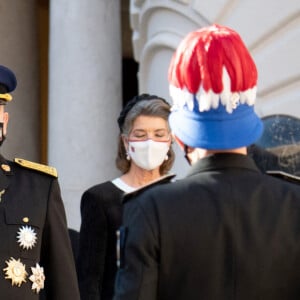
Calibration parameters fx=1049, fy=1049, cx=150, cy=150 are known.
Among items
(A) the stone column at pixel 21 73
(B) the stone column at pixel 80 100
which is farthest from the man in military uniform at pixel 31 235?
(A) the stone column at pixel 21 73

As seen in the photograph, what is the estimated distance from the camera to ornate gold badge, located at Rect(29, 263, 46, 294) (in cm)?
393

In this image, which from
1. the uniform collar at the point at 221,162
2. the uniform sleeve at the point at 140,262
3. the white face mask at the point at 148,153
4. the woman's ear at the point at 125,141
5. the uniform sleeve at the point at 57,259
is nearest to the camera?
the uniform sleeve at the point at 140,262

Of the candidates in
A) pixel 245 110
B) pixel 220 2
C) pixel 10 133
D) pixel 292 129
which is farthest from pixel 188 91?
pixel 10 133

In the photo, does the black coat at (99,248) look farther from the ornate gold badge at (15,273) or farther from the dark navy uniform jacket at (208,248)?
the dark navy uniform jacket at (208,248)

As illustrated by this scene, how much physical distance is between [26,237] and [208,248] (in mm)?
1389

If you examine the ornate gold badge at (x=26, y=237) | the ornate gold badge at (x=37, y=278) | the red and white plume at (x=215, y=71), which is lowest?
the ornate gold badge at (x=37, y=278)

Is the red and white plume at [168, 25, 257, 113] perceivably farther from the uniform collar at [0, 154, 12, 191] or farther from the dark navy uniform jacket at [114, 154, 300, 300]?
the uniform collar at [0, 154, 12, 191]

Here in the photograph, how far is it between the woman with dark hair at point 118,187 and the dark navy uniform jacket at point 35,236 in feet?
2.15

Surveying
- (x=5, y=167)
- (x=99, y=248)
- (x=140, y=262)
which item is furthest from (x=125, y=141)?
(x=140, y=262)

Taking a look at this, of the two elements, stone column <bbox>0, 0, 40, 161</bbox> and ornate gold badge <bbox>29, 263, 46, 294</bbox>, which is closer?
ornate gold badge <bbox>29, 263, 46, 294</bbox>

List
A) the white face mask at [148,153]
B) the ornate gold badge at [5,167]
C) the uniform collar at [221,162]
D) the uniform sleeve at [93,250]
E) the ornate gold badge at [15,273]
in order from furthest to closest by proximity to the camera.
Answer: the white face mask at [148,153]
the uniform sleeve at [93,250]
the ornate gold badge at [5,167]
the ornate gold badge at [15,273]
the uniform collar at [221,162]

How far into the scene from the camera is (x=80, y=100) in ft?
30.8

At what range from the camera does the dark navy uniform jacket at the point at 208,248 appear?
2678mm

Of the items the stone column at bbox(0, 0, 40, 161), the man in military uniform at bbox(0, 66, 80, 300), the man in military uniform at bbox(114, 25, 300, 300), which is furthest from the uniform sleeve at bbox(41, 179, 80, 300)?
the stone column at bbox(0, 0, 40, 161)
